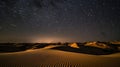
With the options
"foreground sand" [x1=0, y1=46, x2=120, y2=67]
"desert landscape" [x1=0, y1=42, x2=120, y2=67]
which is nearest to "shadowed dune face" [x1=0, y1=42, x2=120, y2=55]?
"desert landscape" [x1=0, y1=42, x2=120, y2=67]

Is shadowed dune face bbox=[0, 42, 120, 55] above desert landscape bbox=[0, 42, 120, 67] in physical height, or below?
above

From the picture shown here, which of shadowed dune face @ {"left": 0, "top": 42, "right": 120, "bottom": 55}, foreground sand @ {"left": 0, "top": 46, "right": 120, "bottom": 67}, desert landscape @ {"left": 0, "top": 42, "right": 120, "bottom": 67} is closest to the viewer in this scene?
foreground sand @ {"left": 0, "top": 46, "right": 120, "bottom": 67}

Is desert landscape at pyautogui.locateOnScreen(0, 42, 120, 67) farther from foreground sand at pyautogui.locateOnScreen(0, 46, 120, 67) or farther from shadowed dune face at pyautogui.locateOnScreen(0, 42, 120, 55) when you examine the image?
shadowed dune face at pyautogui.locateOnScreen(0, 42, 120, 55)

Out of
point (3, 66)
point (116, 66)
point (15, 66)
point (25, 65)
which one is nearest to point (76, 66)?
point (116, 66)

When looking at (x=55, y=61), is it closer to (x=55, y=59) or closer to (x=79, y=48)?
(x=55, y=59)

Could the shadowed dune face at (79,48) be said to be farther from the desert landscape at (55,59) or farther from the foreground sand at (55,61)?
the foreground sand at (55,61)

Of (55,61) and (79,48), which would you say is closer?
(55,61)

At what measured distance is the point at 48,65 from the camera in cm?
974

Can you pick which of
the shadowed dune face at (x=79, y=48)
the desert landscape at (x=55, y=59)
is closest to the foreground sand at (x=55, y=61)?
the desert landscape at (x=55, y=59)

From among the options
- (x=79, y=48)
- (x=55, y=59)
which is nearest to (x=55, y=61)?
(x=55, y=59)

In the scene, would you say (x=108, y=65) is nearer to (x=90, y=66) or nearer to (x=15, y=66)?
(x=90, y=66)

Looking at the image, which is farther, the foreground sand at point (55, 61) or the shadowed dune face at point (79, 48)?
A: the shadowed dune face at point (79, 48)

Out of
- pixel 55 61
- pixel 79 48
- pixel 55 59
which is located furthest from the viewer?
pixel 79 48

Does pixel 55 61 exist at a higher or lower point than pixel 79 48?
lower
